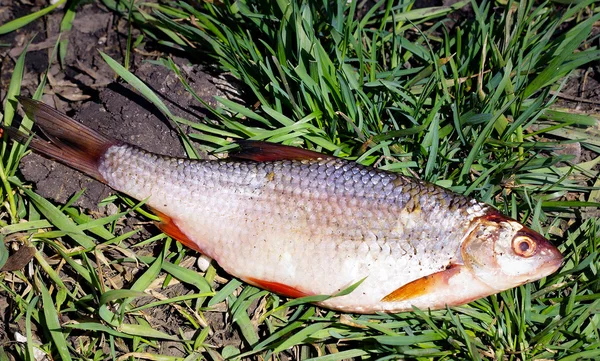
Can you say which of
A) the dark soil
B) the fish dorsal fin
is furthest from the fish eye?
the dark soil

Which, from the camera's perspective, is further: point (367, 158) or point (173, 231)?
point (367, 158)

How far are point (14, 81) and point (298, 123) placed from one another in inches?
81.1

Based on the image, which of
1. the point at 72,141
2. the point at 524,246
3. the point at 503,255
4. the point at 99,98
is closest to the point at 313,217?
the point at 503,255

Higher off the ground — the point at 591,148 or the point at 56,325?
the point at 591,148

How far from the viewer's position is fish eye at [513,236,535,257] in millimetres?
3889

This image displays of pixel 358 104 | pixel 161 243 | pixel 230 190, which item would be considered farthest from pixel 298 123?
pixel 161 243

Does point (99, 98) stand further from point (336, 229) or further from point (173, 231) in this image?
point (336, 229)

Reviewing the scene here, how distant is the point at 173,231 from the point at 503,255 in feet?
6.61

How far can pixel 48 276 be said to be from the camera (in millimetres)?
4309

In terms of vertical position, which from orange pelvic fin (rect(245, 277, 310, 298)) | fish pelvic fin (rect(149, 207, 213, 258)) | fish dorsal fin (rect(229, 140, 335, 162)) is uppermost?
fish dorsal fin (rect(229, 140, 335, 162))

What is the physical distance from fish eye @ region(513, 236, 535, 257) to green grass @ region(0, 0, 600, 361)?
1.05ft

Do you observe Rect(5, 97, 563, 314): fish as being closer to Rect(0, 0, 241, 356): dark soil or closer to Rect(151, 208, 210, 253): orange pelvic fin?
Rect(151, 208, 210, 253): orange pelvic fin

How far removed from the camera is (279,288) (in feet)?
13.2

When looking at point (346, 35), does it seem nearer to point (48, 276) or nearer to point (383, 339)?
point (383, 339)
